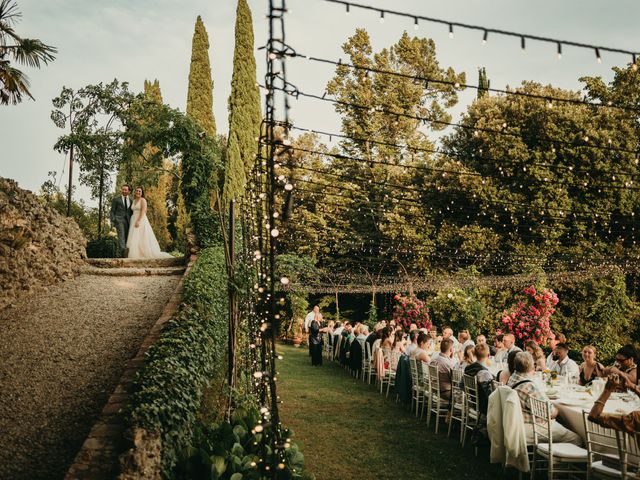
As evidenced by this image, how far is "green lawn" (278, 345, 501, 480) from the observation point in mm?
5270

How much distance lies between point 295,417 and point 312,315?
25.8 ft

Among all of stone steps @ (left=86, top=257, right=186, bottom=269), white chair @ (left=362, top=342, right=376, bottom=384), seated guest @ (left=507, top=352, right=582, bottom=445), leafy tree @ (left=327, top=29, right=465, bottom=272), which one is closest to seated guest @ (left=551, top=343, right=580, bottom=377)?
seated guest @ (left=507, top=352, right=582, bottom=445)

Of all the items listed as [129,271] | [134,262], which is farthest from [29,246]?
[134,262]

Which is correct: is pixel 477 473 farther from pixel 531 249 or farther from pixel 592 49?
pixel 531 249

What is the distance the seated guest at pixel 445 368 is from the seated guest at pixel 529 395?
5.88ft

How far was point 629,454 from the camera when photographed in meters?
3.84

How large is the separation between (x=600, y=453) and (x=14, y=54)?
9.45 m

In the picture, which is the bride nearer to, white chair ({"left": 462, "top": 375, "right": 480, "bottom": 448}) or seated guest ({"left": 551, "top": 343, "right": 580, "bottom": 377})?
white chair ({"left": 462, "top": 375, "right": 480, "bottom": 448})

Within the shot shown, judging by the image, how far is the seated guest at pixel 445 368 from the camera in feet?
23.1

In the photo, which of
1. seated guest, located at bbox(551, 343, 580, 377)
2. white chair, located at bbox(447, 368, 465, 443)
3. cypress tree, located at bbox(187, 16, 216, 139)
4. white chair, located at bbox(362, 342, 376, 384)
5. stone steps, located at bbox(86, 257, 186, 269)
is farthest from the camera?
cypress tree, located at bbox(187, 16, 216, 139)

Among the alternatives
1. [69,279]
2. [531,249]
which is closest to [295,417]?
[69,279]

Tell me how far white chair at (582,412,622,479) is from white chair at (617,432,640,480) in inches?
3.4

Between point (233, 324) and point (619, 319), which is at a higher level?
point (233, 324)

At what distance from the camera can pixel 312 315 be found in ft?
50.0
